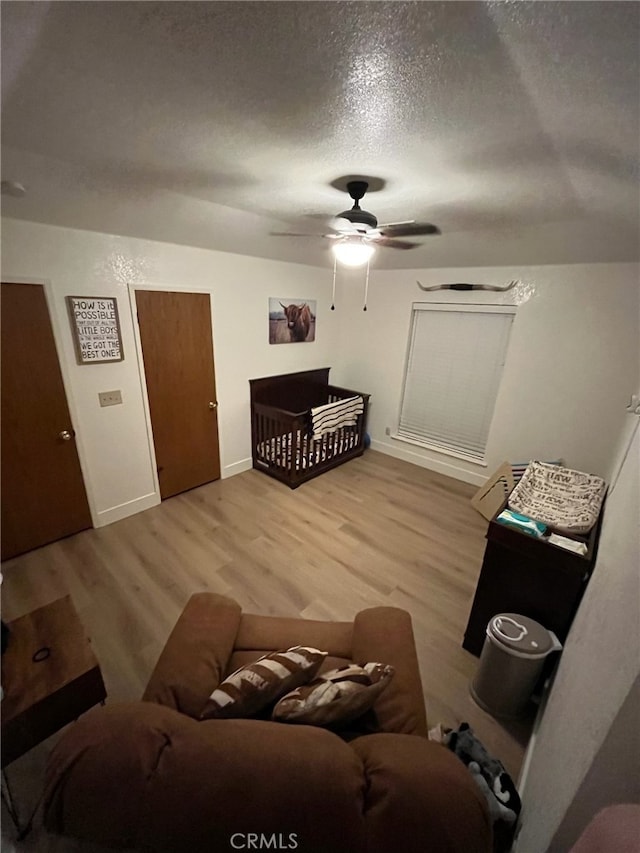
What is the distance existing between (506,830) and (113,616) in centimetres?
217

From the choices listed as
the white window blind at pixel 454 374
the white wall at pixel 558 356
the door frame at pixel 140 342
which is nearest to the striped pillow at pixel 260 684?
the door frame at pixel 140 342

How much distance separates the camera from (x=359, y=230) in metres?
1.79

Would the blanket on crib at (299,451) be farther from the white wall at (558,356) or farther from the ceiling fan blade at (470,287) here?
the ceiling fan blade at (470,287)

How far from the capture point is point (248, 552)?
8.69 ft

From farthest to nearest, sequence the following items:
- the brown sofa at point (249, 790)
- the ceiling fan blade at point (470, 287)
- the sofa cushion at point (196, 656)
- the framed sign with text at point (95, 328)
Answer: the ceiling fan blade at point (470, 287), the framed sign with text at point (95, 328), the sofa cushion at point (196, 656), the brown sofa at point (249, 790)

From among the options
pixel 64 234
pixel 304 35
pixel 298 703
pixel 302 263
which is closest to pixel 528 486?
pixel 298 703

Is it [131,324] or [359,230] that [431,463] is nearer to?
[359,230]

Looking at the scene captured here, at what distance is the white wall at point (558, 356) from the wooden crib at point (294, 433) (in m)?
1.14

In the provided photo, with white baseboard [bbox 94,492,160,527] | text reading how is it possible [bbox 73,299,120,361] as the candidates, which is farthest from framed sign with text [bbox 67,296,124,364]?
white baseboard [bbox 94,492,160,527]

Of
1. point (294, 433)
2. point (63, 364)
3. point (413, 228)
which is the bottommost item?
point (294, 433)

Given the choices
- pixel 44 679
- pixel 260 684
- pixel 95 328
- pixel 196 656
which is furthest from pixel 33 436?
pixel 260 684

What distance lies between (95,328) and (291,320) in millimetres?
2036

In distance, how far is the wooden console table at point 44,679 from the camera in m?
1.13

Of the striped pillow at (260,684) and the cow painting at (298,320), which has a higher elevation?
the cow painting at (298,320)
